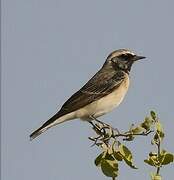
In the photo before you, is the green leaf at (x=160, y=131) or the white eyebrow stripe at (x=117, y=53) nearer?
the green leaf at (x=160, y=131)

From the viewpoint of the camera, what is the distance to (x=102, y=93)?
1266 centimetres

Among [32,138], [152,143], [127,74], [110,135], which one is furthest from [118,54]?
[152,143]

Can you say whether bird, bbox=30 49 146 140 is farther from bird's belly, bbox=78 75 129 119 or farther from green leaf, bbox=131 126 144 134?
green leaf, bbox=131 126 144 134

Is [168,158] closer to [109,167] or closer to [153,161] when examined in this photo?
[153,161]

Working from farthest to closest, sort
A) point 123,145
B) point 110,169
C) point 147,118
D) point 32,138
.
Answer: point 32,138, point 147,118, point 123,145, point 110,169

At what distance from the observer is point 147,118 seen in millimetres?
5566

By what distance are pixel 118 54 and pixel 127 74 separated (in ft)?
2.44

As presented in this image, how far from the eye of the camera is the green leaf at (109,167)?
4.78m

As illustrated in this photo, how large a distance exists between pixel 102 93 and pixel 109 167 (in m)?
7.83

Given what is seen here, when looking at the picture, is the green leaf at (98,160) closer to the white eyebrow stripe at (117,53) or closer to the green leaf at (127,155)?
the green leaf at (127,155)

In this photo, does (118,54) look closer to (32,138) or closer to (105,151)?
(32,138)

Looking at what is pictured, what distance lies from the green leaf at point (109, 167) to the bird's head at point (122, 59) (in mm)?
8564

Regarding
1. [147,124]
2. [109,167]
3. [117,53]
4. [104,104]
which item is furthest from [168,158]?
[117,53]

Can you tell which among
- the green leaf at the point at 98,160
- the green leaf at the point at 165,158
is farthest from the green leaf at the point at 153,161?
the green leaf at the point at 98,160
